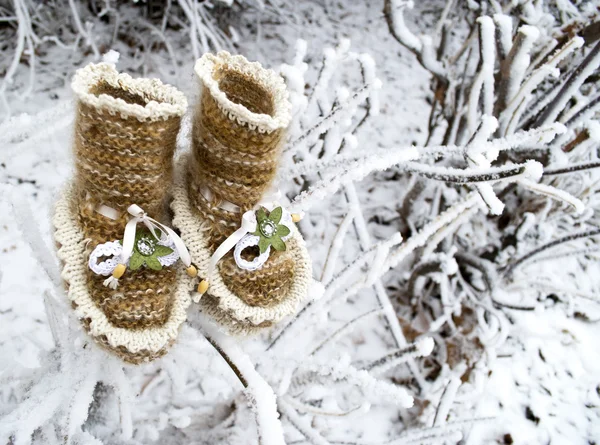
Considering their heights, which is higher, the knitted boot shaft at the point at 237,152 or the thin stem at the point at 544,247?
the knitted boot shaft at the point at 237,152

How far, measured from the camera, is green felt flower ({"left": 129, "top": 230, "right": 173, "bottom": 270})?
0.54 meters

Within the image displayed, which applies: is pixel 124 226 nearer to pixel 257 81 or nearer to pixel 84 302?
pixel 84 302

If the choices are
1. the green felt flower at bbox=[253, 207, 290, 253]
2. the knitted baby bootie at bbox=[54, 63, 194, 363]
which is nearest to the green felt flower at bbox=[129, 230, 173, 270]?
the knitted baby bootie at bbox=[54, 63, 194, 363]

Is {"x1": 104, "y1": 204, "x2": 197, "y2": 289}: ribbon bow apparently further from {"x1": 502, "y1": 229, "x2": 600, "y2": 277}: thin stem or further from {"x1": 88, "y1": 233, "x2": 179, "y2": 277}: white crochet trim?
{"x1": 502, "y1": 229, "x2": 600, "y2": 277}: thin stem

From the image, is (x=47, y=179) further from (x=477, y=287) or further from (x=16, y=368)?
(x=477, y=287)

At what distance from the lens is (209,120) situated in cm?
52

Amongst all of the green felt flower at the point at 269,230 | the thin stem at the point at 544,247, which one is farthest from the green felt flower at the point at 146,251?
the thin stem at the point at 544,247

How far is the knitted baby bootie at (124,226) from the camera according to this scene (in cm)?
50

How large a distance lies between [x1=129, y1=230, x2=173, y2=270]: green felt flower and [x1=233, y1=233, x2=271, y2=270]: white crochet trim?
0.08 meters

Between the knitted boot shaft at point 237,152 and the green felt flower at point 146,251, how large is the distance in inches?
2.5

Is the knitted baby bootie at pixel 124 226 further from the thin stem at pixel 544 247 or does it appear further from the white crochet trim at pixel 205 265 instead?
the thin stem at pixel 544 247

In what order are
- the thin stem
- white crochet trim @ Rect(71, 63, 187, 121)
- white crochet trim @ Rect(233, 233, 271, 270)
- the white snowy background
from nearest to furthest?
white crochet trim @ Rect(71, 63, 187, 121) < white crochet trim @ Rect(233, 233, 271, 270) < the white snowy background < the thin stem

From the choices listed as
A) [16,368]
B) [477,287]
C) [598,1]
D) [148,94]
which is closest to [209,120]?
[148,94]

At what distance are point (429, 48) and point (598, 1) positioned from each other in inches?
33.8
